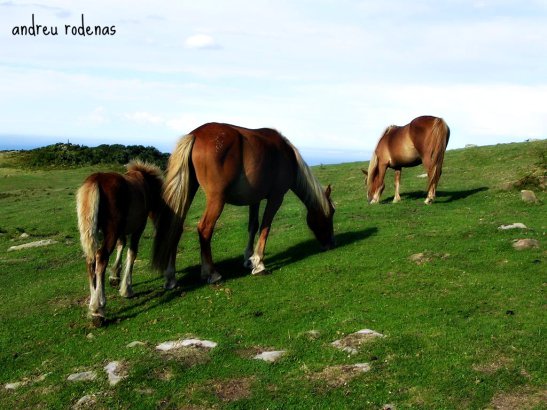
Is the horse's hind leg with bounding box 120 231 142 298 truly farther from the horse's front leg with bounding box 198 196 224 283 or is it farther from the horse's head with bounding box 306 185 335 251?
the horse's head with bounding box 306 185 335 251

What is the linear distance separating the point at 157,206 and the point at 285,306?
3858 mm

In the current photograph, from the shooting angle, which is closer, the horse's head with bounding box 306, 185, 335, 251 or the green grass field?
the green grass field

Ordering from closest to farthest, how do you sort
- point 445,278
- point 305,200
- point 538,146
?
point 445,278
point 305,200
point 538,146

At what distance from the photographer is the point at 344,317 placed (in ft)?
32.8

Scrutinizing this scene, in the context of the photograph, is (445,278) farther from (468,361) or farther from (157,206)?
(157,206)

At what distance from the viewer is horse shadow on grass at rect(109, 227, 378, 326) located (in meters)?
11.8

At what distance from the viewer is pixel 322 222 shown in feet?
48.9

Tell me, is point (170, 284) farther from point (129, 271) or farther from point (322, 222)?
point (322, 222)

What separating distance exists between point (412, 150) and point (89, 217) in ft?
43.2

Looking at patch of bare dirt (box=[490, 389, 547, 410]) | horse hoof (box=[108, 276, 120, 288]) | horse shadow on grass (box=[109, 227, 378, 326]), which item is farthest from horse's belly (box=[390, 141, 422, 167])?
patch of bare dirt (box=[490, 389, 547, 410])

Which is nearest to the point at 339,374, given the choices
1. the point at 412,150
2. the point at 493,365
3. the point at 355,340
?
the point at 355,340

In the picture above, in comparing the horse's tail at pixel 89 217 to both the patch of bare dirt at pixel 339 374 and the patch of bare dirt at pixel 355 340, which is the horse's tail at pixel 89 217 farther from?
the patch of bare dirt at pixel 339 374

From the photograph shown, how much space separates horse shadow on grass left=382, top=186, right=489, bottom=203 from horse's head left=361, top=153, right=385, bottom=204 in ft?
3.17

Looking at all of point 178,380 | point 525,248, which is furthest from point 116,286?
point 525,248
